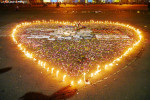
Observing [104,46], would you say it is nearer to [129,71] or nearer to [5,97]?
[129,71]

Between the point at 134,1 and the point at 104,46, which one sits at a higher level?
the point at 134,1

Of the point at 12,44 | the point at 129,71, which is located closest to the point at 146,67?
the point at 129,71

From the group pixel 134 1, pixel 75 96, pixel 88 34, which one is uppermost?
pixel 134 1

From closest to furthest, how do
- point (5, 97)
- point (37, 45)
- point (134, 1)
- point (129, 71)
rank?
point (5, 97), point (129, 71), point (37, 45), point (134, 1)

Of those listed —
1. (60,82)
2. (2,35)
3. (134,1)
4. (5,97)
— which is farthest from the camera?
(134,1)

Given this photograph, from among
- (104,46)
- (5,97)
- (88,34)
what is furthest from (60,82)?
(88,34)

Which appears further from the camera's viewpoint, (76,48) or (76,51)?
(76,48)

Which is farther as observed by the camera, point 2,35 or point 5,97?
point 2,35
